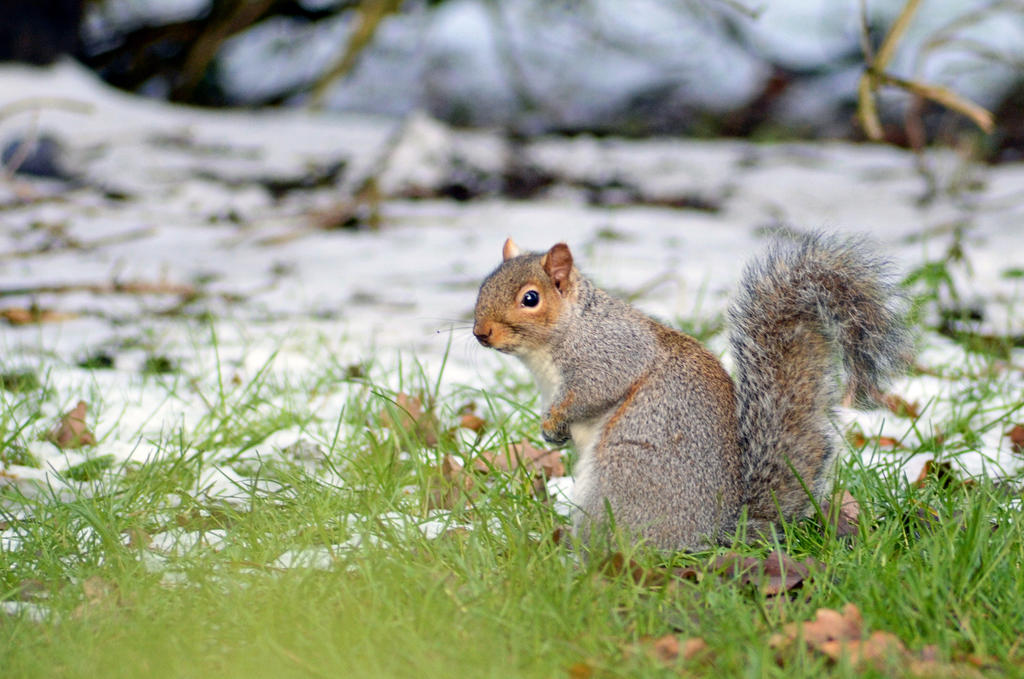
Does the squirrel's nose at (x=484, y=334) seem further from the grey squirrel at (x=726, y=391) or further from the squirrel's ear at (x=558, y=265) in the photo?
the squirrel's ear at (x=558, y=265)

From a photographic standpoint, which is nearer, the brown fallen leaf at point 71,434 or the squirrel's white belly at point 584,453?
the squirrel's white belly at point 584,453

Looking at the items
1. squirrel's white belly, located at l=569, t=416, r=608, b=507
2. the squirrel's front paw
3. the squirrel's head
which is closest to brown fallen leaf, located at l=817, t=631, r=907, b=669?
squirrel's white belly, located at l=569, t=416, r=608, b=507

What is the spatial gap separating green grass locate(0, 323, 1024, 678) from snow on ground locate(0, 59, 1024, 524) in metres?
0.21

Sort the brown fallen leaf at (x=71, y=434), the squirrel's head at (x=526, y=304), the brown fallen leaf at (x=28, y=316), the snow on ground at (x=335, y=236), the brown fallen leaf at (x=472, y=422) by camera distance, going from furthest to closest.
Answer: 1. the brown fallen leaf at (x=28, y=316)
2. the snow on ground at (x=335, y=236)
3. the brown fallen leaf at (x=472, y=422)
4. the brown fallen leaf at (x=71, y=434)
5. the squirrel's head at (x=526, y=304)

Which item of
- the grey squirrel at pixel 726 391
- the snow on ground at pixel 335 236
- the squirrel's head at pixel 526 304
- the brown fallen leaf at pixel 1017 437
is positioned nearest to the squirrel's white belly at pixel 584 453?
the grey squirrel at pixel 726 391

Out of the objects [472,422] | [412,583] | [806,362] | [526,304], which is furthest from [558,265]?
[472,422]

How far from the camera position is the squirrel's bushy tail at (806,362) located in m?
1.89

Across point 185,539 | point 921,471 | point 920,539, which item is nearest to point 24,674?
point 185,539

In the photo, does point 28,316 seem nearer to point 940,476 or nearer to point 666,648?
point 666,648

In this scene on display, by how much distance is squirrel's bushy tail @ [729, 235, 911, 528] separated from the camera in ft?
6.19

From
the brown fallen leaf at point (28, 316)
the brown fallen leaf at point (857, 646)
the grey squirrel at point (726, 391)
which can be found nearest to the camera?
the brown fallen leaf at point (857, 646)

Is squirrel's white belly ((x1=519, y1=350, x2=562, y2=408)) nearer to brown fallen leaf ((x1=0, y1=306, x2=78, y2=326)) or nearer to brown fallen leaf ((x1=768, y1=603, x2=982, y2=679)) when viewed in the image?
brown fallen leaf ((x1=768, y1=603, x2=982, y2=679))

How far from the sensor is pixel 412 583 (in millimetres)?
1688

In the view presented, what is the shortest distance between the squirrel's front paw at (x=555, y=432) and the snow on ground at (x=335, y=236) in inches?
10.8
